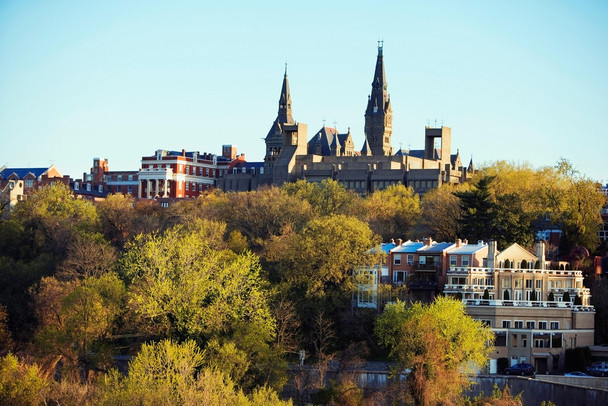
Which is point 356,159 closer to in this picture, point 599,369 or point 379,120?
point 379,120

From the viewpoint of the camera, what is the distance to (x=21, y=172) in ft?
503

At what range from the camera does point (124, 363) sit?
68312mm

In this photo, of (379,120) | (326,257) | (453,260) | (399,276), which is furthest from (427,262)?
(379,120)

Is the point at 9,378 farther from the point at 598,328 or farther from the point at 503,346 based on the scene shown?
the point at 598,328

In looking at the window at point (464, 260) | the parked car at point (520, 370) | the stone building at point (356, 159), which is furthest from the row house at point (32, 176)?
the parked car at point (520, 370)

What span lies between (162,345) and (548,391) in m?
19.0

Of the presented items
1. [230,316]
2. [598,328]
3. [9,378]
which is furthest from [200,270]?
[598,328]

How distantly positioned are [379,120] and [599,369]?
107m

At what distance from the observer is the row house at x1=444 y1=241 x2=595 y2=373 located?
6844cm

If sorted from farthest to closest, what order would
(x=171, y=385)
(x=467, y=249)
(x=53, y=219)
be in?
(x=53, y=219) → (x=467, y=249) → (x=171, y=385)

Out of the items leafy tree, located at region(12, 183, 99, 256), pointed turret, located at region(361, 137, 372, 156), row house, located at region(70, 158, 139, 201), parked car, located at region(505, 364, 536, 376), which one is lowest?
parked car, located at region(505, 364, 536, 376)

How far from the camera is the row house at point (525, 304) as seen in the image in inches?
2694

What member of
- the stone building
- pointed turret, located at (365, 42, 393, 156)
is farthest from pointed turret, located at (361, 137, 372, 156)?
pointed turret, located at (365, 42, 393, 156)

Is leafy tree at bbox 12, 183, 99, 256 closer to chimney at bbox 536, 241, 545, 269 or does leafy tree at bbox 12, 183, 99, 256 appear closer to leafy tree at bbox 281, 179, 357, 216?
leafy tree at bbox 281, 179, 357, 216
